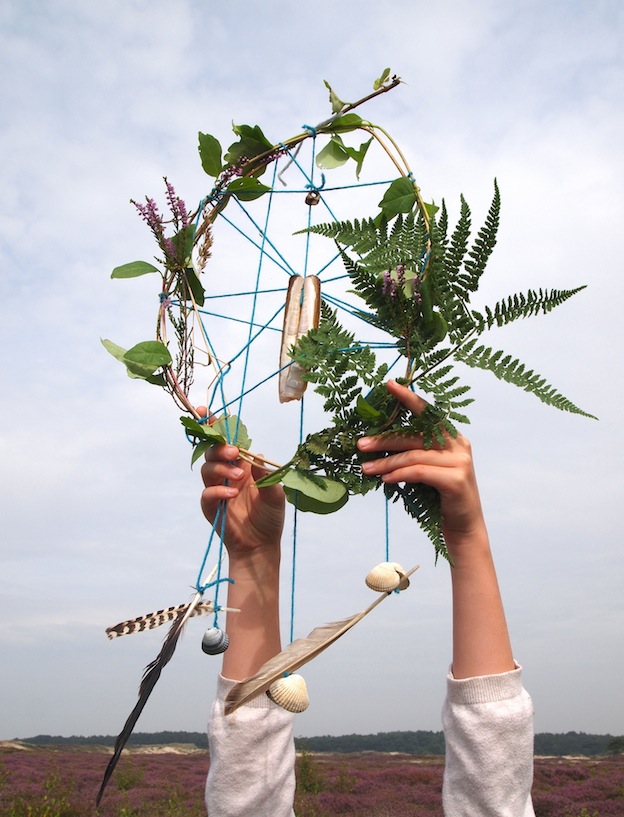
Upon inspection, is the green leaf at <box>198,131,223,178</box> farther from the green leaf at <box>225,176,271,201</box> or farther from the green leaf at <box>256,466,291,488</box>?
the green leaf at <box>256,466,291,488</box>

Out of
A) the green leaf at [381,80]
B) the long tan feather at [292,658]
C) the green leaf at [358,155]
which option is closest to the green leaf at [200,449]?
the long tan feather at [292,658]

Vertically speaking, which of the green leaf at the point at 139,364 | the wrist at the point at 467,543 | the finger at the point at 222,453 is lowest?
the wrist at the point at 467,543

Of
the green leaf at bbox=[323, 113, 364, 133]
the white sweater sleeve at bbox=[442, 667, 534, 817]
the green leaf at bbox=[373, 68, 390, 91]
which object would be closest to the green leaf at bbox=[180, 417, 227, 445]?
the white sweater sleeve at bbox=[442, 667, 534, 817]

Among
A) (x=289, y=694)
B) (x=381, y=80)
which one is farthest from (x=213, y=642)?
(x=381, y=80)

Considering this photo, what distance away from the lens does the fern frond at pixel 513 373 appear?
6.44 feet

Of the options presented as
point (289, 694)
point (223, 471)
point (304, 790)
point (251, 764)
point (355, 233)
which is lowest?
point (304, 790)

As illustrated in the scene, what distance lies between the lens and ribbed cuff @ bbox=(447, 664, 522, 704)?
A: 80.6 inches

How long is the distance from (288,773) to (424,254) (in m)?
1.73

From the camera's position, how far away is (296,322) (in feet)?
7.73

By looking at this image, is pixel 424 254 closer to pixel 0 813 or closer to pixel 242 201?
pixel 242 201

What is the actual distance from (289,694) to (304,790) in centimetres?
1077

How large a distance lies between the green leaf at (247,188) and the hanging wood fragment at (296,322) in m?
0.42

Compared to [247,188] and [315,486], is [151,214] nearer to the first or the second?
[247,188]

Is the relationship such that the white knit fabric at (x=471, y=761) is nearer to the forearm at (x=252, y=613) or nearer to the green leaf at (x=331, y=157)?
the forearm at (x=252, y=613)
